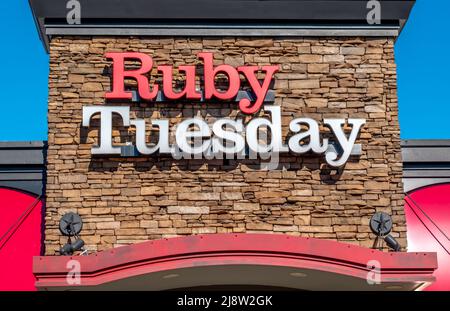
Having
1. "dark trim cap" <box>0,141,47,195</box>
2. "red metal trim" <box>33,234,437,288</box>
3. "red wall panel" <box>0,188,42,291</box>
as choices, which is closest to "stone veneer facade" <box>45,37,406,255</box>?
"red wall panel" <box>0,188,42,291</box>

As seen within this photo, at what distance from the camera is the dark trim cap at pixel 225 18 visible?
52.0 ft

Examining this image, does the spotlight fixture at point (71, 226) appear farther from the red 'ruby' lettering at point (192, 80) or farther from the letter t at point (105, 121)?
the red 'ruby' lettering at point (192, 80)

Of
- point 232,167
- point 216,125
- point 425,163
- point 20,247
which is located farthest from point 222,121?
point 20,247

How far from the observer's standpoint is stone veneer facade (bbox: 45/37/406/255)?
15.2 m

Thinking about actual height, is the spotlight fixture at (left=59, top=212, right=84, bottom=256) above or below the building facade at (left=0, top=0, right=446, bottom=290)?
below

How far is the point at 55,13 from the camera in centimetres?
1582

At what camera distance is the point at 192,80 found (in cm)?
1574

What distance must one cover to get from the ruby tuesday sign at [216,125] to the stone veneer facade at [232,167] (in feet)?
0.58

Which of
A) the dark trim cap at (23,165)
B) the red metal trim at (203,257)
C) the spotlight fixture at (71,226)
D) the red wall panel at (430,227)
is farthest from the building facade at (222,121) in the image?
the red metal trim at (203,257)

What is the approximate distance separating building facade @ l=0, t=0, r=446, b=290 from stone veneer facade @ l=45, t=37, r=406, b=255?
2 centimetres

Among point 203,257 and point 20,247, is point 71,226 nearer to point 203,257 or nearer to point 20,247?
point 20,247

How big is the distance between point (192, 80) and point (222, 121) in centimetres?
93

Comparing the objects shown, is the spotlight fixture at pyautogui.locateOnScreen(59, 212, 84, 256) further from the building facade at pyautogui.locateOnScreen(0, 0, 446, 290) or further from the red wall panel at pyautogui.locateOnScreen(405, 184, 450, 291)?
the red wall panel at pyautogui.locateOnScreen(405, 184, 450, 291)
